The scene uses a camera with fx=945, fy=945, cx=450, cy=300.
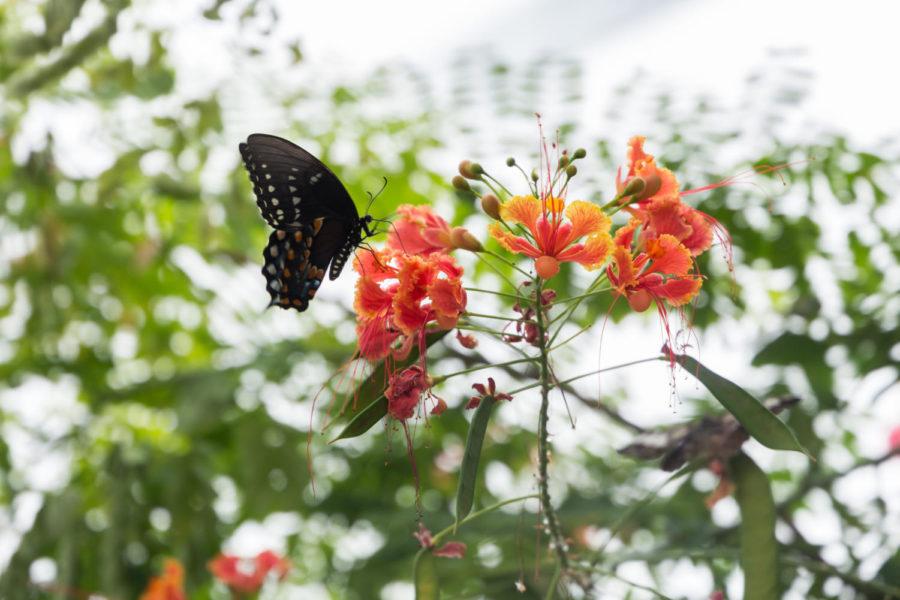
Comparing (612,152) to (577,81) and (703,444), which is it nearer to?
(577,81)

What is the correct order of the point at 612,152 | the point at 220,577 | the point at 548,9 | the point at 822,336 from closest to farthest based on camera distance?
the point at 822,336
the point at 612,152
the point at 220,577
the point at 548,9

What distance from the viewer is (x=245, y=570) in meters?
2.11

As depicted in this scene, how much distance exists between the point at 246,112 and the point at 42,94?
0.45 meters

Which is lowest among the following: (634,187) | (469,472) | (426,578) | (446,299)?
(426,578)

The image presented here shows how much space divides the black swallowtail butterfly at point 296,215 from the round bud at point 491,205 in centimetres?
24

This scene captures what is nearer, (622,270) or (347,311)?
(622,270)

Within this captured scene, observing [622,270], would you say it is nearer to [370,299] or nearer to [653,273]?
[653,273]

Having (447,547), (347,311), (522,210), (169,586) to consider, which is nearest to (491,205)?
(522,210)

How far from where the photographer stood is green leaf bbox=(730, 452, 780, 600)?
3.05 ft

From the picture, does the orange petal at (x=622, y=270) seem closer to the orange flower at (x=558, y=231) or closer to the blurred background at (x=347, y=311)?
the orange flower at (x=558, y=231)

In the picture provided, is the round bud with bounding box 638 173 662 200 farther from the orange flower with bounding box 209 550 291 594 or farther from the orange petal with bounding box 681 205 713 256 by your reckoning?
the orange flower with bounding box 209 550 291 594

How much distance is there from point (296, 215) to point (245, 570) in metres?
1.24

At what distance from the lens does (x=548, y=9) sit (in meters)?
3.42

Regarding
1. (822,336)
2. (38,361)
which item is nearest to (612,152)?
(822,336)
